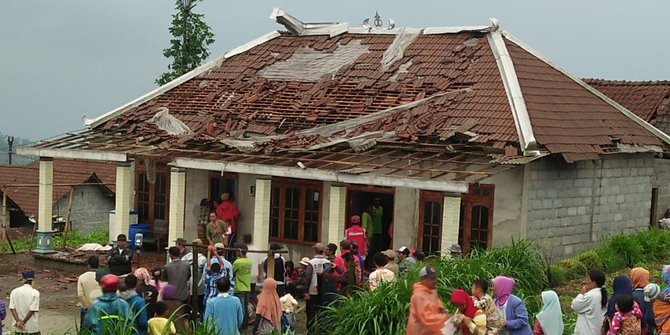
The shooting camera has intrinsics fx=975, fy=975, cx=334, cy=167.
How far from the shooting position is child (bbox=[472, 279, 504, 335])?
35.8ft

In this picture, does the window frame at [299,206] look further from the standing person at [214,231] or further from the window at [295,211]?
the standing person at [214,231]

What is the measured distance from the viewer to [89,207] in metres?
37.3

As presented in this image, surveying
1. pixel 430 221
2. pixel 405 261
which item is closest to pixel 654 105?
pixel 430 221

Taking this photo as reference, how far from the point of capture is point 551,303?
11438mm

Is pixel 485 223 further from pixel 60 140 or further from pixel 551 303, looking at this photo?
pixel 60 140

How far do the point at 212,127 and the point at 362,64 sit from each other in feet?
13.2

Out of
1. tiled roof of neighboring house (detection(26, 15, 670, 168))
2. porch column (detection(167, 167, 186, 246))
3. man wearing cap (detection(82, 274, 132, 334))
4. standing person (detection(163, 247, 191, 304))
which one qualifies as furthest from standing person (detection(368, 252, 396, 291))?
porch column (detection(167, 167, 186, 246))

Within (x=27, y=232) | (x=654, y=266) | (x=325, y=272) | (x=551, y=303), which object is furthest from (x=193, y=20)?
(x=551, y=303)

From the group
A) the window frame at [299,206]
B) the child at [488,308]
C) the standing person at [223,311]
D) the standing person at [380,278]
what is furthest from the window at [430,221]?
the child at [488,308]

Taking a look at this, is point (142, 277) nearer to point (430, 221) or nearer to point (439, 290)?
point (439, 290)

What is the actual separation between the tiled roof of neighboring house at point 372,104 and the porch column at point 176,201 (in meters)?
0.52

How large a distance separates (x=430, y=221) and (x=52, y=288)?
25.7 ft

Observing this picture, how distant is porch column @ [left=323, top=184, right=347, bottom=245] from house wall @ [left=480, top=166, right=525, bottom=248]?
3028 mm

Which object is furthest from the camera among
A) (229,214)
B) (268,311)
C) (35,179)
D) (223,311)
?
(35,179)
